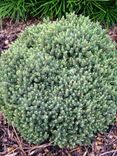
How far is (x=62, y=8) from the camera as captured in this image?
4.23 m

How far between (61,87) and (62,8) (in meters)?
1.55

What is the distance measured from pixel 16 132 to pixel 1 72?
51 cm

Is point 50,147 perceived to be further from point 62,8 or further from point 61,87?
point 62,8

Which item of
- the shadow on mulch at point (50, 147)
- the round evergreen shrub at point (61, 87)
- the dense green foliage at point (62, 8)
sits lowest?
the shadow on mulch at point (50, 147)

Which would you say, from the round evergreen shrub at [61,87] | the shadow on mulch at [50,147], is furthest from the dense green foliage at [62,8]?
the shadow on mulch at [50,147]

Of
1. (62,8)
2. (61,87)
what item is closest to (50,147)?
(61,87)

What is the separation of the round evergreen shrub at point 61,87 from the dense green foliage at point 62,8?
110 cm

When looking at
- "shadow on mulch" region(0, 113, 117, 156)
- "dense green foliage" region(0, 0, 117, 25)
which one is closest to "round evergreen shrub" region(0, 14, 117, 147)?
"shadow on mulch" region(0, 113, 117, 156)

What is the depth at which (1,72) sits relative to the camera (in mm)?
3033

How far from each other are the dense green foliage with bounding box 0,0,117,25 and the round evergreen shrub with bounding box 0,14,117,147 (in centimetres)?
110

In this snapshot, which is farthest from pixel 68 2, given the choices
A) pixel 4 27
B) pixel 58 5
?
pixel 4 27

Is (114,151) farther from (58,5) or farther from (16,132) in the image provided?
(58,5)

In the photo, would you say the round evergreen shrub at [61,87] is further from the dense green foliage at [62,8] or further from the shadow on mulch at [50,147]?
the dense green foliage at [62,8]

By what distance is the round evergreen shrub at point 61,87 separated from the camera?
285cm
